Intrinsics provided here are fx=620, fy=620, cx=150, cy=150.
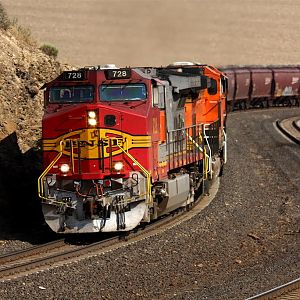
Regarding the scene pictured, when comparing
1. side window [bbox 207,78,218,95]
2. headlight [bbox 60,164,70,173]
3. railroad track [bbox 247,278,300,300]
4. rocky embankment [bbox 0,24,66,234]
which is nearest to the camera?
railroad track [bbox 247,278,300,300]

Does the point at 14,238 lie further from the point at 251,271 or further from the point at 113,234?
the point at 251,271

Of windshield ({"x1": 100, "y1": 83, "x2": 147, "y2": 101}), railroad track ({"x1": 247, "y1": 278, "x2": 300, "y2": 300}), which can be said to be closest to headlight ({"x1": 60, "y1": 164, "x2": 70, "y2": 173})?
windshield ({"x1": 100, "y1": 83, "x2": 147, "y2": 101})

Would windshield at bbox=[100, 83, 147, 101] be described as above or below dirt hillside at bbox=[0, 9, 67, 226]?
above

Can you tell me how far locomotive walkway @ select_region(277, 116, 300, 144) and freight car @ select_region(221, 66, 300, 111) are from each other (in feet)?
17.5

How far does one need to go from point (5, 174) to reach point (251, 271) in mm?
9327

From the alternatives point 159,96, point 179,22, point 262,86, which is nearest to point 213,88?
point 159,96


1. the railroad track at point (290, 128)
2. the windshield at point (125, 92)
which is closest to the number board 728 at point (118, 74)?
the windshield at point (125, 92)

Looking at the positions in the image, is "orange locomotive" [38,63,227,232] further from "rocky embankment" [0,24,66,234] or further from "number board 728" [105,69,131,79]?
"rocky embankment" [0,24,66,234]

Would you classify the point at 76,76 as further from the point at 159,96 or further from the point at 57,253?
the point at 57,253

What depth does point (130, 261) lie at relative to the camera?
41.7 ft

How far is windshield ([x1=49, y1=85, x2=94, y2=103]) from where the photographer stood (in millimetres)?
14341

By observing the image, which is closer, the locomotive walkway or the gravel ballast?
the gravel ballast

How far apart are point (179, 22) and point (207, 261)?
70.5 metres

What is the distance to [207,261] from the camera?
12.7 m
